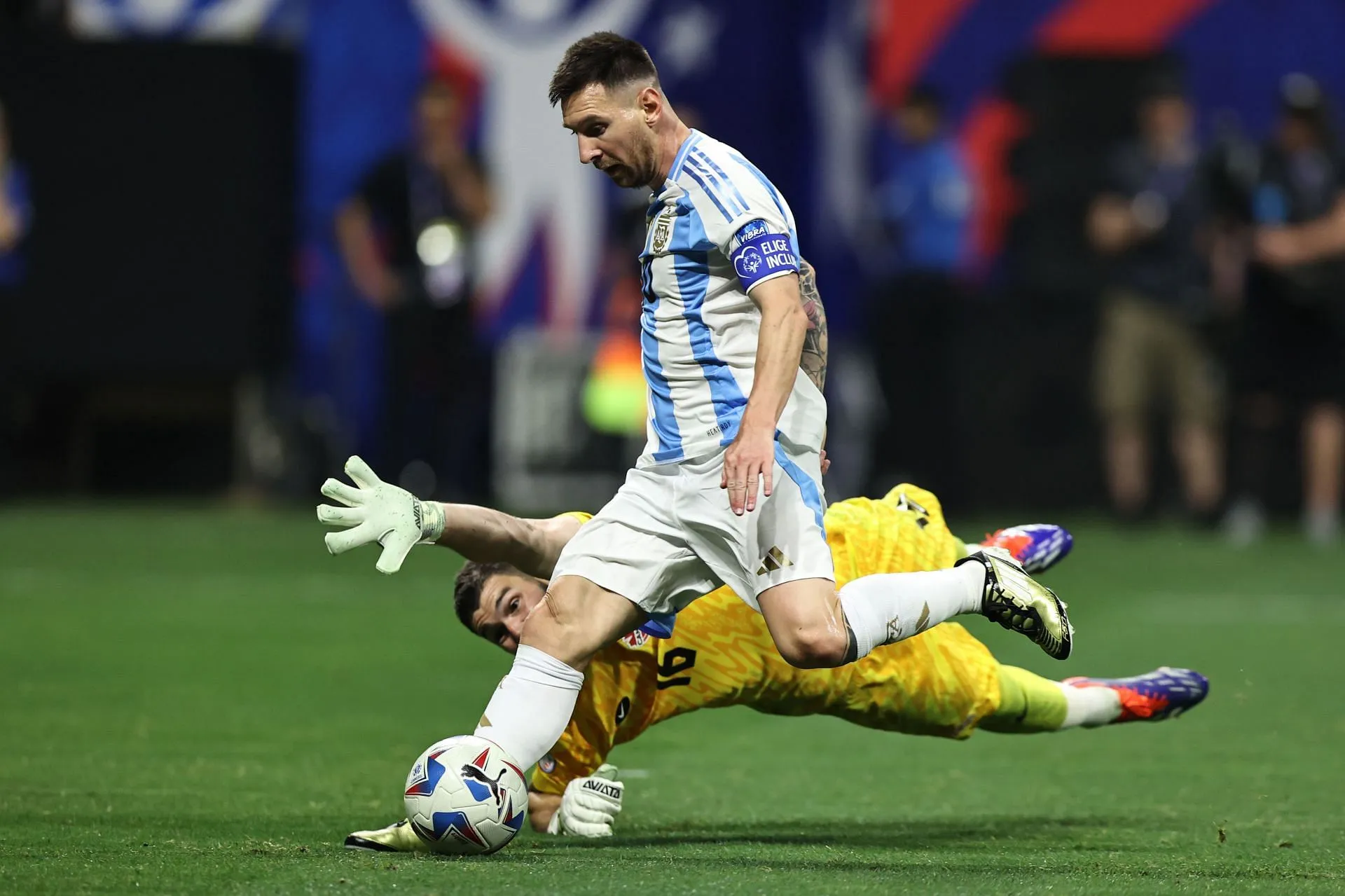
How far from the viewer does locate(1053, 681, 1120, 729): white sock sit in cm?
645

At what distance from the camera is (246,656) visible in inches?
380

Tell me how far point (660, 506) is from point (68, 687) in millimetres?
3827

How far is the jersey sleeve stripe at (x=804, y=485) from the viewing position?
563 cm

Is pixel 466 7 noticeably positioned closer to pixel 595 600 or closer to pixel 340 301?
pixel 340 301

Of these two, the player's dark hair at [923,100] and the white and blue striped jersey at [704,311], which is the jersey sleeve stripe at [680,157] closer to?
the white and blue striped jersey at [704,311]

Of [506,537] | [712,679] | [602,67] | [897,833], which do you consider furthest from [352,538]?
[897,833]

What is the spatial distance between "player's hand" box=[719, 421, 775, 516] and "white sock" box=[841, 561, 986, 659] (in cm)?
49

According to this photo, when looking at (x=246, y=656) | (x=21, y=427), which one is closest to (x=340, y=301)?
(x=21, y=427)

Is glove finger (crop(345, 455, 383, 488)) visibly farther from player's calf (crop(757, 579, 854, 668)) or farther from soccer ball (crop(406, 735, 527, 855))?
player's calf (crop(757, 579, 854, 668))

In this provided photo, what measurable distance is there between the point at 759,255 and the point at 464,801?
5.00 feet

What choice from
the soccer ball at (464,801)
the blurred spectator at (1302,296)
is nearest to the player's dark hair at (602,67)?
the soccer ball at (464,801)

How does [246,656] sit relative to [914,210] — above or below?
below

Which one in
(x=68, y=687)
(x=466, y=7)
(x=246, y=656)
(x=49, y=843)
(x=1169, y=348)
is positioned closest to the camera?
(x=49, y=843)

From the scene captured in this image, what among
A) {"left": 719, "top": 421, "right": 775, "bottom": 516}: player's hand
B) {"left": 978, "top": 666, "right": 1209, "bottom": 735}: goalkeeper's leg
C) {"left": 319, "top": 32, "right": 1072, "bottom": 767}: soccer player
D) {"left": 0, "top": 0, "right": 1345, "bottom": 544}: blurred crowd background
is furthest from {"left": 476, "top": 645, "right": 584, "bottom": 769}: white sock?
{"left": 0, "top": 0, "right": 1345, "bottom": 544}: blurred crowd background
